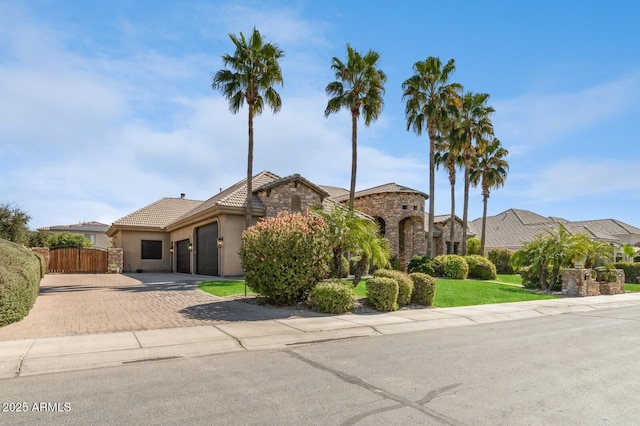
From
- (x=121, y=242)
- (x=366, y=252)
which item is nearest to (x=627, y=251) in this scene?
(x=366, y=252)

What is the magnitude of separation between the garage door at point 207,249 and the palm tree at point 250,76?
11.8ft

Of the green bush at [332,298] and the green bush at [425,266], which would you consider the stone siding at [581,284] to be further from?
the green bush at [332,298]

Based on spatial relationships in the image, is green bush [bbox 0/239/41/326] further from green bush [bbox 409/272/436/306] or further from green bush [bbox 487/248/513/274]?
green bush [bbox 487/248/513/274]

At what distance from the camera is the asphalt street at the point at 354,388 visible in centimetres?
441

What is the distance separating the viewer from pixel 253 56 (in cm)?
2098

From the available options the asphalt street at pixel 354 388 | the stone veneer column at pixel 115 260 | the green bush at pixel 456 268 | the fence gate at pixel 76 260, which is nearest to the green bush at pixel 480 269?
the green bush at pixel 456 268

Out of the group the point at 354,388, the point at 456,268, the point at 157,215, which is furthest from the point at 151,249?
the point at 354,388

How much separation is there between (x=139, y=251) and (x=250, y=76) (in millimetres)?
17147

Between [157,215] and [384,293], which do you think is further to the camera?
[157,215]

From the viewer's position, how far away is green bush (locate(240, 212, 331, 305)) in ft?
38.3

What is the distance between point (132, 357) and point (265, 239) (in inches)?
216

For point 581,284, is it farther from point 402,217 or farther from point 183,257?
point 183,257

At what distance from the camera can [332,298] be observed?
37.7 feet

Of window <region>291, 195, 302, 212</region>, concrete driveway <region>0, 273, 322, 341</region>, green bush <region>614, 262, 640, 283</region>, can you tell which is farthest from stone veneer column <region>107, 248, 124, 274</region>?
green bush <region>614, 262, 640, 283</region>
